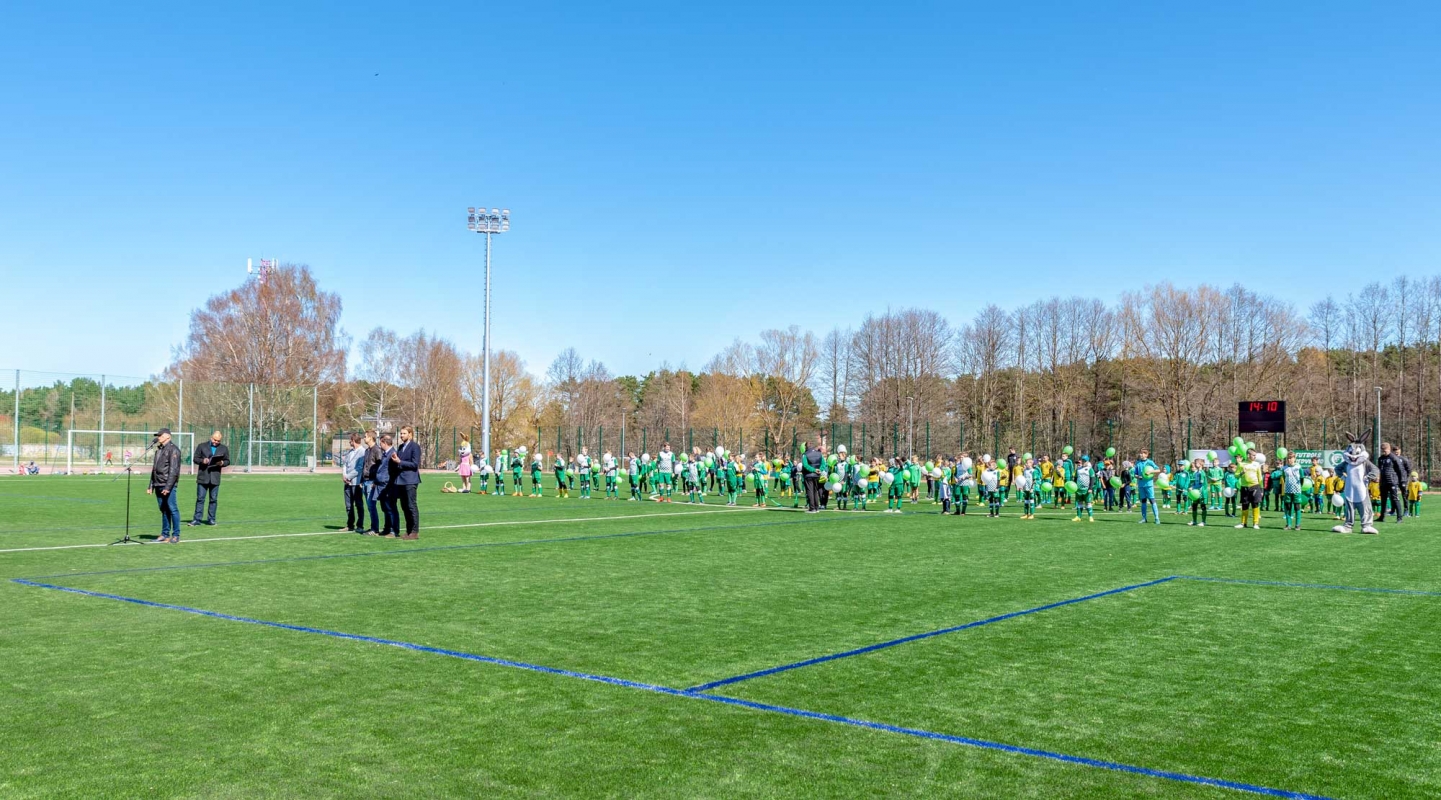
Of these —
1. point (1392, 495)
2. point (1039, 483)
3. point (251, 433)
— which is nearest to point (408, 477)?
point (1039, 483)

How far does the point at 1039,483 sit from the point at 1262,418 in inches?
920

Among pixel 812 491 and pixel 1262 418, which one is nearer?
pixel 812 491

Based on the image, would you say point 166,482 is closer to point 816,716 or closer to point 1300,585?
point 816,716

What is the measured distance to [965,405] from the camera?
7425cm

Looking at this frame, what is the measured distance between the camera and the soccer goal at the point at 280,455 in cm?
5250

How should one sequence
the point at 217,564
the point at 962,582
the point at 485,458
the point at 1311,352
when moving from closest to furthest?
the point at 962,582 < the point at 217,564 < the point at 485,458 < the point at 1311,352

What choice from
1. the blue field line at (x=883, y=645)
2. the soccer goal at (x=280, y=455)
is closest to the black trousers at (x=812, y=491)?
the blue field line at (x=883, y=645)

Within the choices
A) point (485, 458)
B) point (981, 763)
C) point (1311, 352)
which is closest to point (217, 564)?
point (981, 763)

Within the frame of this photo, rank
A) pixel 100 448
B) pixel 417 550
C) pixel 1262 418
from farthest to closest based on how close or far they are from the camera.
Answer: pixel 100 448, pixel 1262 418, pixel 417 550

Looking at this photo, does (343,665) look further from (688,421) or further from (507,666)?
(688,421)

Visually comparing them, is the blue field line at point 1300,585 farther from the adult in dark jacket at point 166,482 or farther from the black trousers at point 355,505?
the adult in dark jacket at point 166,482

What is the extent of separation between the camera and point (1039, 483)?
27094 millimetres

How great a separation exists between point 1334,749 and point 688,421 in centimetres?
8305

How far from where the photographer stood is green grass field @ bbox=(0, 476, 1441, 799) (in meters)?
5.03
